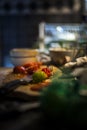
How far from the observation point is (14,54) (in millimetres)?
1479

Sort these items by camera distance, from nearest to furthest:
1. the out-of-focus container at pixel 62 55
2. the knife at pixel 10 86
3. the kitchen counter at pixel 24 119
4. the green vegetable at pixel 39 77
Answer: the kitchen counter at pixel 24 119
the knife at pixel 10 86
the green vegetable at pixel 39 77
the out-of-focus container at pixel 62 55

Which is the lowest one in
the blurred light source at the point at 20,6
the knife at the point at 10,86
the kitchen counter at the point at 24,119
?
the kitchen counter at the point at 24,119

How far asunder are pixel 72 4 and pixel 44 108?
110 inches

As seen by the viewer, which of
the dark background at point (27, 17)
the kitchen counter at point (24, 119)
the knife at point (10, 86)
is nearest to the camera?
the kitchen counter at point (24, 119)

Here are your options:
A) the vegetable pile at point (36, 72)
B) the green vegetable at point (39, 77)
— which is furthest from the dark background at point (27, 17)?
the green vegetable at point (39, 77)

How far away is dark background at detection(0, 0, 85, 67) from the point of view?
3.39m

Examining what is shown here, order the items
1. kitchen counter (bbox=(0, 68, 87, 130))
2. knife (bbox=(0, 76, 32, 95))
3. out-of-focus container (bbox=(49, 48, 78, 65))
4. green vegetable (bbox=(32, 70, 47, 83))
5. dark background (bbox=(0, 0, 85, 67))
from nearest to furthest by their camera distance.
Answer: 1. kitchen counter (bbox=(0, 68, 87, 130))
2. knife (bbox=(0, 76, 32, 95))
3. green vegetable (bbox=(32, 70, 47, 83))
4. out-of-focus container (bbox=(49, 48, 78, 65))
5. dark background (bbox=(0, 0, 85, 67))

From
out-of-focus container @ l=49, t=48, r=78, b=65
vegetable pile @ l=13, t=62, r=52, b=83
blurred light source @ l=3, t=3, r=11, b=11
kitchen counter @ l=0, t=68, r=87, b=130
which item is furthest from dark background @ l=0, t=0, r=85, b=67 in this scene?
kitchen counter @ l=0, t=68, r=87, b=130

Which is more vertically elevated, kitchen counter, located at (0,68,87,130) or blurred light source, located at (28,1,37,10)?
blurred light source, located at (28,1,37,10)

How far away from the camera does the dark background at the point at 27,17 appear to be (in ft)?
11.1

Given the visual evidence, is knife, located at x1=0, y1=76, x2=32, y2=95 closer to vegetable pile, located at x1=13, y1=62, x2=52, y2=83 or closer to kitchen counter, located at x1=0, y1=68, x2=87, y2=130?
vegetable pile, located at x1=13, y1=62, x2=52, y2=83

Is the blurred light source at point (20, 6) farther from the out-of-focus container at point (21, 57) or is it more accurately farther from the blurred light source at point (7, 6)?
the out-of-focus container at point (21, 57)

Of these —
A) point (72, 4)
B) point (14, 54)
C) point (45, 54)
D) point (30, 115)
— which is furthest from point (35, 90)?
point (72, 4)

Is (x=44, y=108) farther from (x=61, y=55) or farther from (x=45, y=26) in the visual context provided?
(x=45, y=26)
